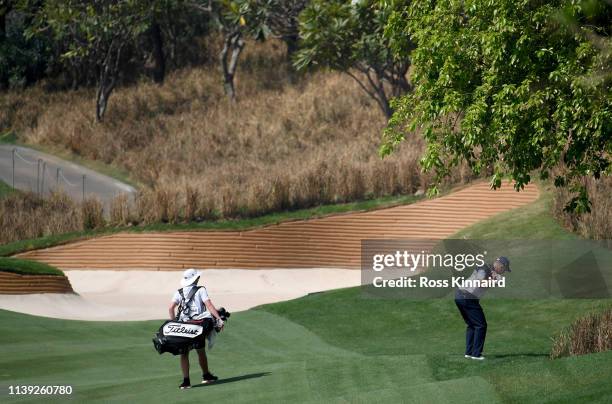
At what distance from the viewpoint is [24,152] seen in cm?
4253

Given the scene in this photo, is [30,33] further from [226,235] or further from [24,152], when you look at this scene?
[226,235]

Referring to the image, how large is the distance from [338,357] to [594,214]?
9.26 m

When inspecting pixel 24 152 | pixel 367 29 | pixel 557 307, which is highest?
pixel 367 29

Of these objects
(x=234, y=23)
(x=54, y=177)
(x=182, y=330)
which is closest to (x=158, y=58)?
(x=234, y=23)

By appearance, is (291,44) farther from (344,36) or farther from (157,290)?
(157,290)

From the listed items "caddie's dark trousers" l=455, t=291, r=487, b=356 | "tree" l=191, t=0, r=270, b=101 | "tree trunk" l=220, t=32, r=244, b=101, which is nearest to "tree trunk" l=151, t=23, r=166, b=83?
"tree" l=191, t=0, r=270, b=101

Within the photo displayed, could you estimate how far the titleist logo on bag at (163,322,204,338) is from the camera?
14320 millimetres

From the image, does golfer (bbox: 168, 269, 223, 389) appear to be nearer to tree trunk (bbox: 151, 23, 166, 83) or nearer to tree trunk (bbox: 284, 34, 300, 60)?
tree trunk (bbox: 284, 34, 300, 60)

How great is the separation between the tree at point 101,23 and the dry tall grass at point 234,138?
1757mm

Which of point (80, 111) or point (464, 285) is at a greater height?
point (80, 111)

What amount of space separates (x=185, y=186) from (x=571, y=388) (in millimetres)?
20200

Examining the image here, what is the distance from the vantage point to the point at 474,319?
1573 cm

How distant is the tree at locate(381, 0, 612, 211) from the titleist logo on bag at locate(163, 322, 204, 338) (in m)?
5.50

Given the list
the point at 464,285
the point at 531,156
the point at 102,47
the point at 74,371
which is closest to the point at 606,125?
the point at 531,156
